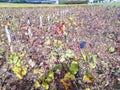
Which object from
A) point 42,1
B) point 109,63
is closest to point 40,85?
point 109,63

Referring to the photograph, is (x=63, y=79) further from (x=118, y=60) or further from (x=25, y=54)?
(x=25, y=54)

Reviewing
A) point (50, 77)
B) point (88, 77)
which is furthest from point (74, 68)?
point (50, 77)

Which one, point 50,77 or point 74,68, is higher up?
point 74,68

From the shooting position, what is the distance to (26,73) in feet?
10.1

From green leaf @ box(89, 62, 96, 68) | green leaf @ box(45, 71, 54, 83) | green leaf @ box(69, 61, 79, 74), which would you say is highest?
green leaf @ box(69, 61, 79, 74)

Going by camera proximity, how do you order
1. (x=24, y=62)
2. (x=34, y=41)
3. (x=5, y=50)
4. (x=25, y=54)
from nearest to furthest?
(x=24, y=62)
(x=25, y=54)
(x=5, y=50)
(x=34, y=41)

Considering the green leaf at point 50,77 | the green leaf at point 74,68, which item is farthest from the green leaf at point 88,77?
the green leaf at point 50,77

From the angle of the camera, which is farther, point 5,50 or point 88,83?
point 5,50

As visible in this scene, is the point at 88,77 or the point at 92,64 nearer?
the point at 88,77

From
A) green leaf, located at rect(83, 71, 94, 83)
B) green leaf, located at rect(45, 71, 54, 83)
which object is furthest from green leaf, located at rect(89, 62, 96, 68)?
green leaf, located at rect(45, 71, 54, 83)

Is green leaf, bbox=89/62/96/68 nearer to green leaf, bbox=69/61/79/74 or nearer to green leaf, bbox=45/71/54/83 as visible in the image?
green leaf, bbox=69/61/79/74

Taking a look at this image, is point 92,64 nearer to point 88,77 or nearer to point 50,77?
point 88,77

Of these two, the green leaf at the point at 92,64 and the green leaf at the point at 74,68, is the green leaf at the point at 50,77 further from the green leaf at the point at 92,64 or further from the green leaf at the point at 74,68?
the green leaf at the point at 92,64

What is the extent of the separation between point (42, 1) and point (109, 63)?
46.4 metres
